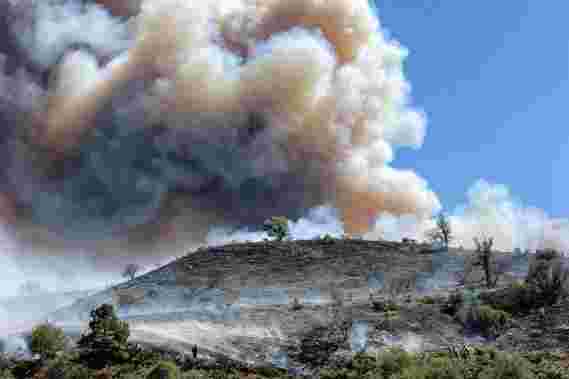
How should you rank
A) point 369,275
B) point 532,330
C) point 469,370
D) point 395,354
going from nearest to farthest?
point 469,370 < point 395,354 < point 532,330 < point 369,275

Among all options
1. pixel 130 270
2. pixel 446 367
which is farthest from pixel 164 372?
pixel 130 270

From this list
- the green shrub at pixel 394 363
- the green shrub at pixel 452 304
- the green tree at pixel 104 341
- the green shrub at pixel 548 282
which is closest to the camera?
the green shrub at pixel 394 363

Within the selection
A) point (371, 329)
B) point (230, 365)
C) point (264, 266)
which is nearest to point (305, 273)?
point (264, 266)

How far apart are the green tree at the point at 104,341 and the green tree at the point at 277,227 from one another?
57.8 metres

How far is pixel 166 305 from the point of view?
225 ft

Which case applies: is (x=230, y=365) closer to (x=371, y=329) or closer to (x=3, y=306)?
(x=371, y=329)

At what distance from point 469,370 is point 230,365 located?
14934 mm

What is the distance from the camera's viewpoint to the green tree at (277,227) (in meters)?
104

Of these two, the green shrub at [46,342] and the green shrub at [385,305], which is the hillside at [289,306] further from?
the green shrub at [46,342]

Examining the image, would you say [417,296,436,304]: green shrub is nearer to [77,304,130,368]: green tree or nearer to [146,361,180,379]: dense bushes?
[77,304,130,368]: green tree

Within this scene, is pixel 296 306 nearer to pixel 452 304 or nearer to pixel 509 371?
pixel 452 304

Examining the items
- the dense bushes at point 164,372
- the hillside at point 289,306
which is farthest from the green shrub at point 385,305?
the dense bushes at point 164,372

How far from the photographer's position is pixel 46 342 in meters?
43.8

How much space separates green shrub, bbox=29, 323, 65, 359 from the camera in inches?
1714
